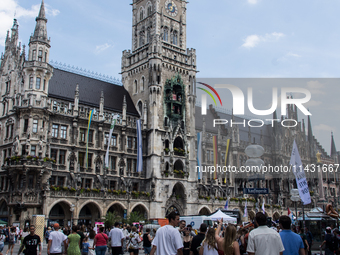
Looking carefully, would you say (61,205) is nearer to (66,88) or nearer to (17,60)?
(66,88)

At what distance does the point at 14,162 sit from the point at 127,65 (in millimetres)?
24129

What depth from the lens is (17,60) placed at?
1816 inches

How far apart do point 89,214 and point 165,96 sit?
18.7 m

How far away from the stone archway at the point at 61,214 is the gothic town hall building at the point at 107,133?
0.36 ft

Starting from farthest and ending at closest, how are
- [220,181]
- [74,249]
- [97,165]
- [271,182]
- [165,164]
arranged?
[271,182]
[220,181]
[165,164]
[97,165]
[74,249]

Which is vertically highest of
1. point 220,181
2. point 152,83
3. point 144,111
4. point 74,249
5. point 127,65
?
point 127,65

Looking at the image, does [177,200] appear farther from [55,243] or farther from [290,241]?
[290,241]

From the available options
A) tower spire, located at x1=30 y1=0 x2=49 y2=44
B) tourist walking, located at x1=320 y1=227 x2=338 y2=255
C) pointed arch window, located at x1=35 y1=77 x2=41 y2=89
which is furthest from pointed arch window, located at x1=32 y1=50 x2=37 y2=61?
tourist walking, located at x1=320 y1=227 x2=338 y2=255

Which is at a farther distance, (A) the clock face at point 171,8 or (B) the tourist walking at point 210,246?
(A) the clock face at point 171,8

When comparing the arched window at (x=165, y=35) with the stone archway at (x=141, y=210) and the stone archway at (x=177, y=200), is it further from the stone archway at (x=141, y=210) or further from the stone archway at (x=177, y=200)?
the stone archway at (x=141, y=210)

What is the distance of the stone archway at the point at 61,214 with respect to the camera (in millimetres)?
40500

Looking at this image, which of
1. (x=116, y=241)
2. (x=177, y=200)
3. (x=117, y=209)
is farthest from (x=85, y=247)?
(x=177, y=200)

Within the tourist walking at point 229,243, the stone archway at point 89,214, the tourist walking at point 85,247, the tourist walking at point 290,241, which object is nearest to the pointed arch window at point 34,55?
the stone archway at point 89,214

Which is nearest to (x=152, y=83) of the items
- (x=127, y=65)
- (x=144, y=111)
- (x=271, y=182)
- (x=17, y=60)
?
(x=144, y=111)
